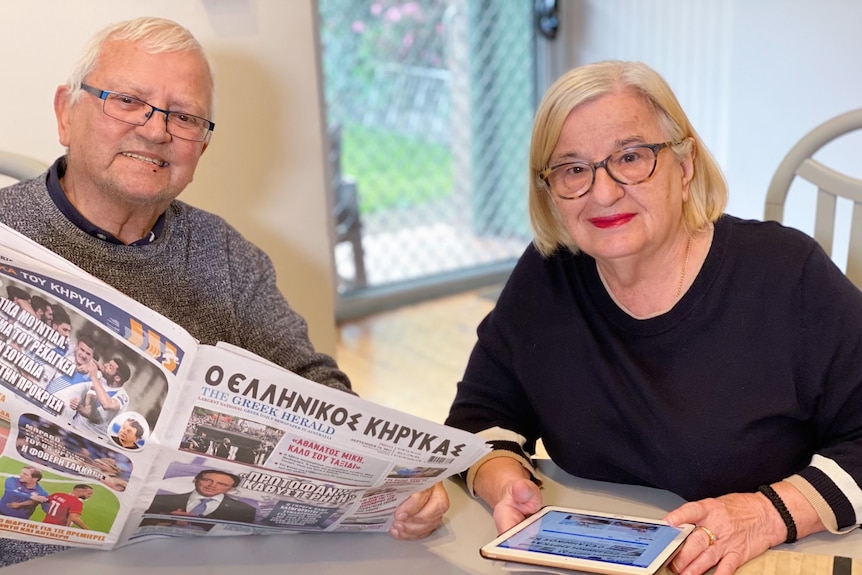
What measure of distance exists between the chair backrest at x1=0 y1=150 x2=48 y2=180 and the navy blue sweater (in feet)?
2.40

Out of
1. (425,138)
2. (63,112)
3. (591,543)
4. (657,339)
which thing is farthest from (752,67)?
(591,543)

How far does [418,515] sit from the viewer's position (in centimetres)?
104

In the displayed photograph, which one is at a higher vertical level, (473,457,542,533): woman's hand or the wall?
the wall

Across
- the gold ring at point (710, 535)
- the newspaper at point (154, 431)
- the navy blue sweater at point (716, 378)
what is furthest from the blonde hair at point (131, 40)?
the gold ring at point (710, 535)

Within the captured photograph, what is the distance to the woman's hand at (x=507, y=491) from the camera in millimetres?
1069

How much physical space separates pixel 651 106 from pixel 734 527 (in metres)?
0.54

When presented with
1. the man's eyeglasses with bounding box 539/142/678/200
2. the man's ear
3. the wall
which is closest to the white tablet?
the man's eyeglasses with bounding box 539/142/678/200

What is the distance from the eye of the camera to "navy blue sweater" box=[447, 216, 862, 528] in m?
1.13

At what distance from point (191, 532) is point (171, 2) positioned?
0.97 metres

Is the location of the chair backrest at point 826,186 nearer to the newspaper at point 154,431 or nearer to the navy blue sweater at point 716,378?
the navy blue sweater at point 716,378

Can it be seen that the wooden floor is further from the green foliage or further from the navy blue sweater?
the navy blue sweater

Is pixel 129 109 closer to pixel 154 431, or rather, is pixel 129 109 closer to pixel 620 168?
pixel 154 431

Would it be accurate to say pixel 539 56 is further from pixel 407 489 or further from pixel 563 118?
pixel 407 489

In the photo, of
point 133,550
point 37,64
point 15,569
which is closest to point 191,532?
point 133,550
